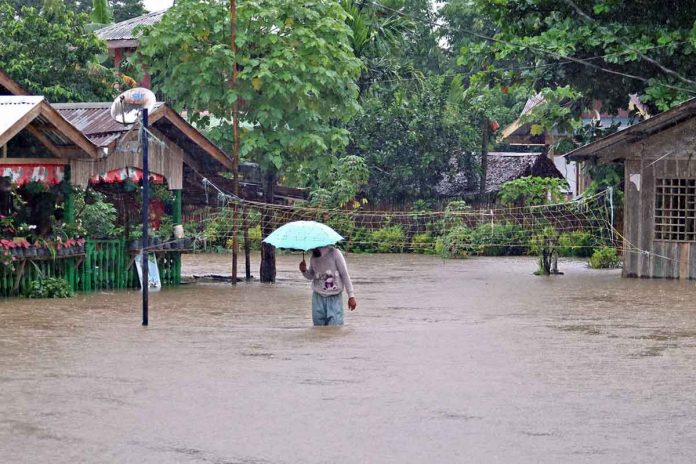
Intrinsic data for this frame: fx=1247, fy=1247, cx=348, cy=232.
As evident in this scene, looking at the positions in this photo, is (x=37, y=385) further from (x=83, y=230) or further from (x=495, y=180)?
(x=495, y=180)

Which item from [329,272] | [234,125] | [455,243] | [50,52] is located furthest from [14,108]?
[455,243]

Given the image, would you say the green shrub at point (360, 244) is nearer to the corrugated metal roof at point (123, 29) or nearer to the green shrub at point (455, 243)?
the green shrub at point (455, 243)

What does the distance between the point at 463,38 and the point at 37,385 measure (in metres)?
42.8

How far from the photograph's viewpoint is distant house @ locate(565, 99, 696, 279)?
25.5m

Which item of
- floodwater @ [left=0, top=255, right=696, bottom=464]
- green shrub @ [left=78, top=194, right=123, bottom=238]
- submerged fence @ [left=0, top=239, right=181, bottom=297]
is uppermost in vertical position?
green shrub @ [left=78, top=194, right=123, bottom=238]

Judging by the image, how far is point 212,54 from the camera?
24.4 metres

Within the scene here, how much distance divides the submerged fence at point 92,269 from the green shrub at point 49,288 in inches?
3.8

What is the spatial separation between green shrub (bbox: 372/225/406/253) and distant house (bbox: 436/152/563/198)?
3.18 metres

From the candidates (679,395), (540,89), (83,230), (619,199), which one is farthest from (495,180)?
(679,395)

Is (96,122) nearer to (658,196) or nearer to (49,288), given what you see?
(49,288)

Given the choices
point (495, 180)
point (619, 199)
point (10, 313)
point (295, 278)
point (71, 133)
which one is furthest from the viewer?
point (495, 180)

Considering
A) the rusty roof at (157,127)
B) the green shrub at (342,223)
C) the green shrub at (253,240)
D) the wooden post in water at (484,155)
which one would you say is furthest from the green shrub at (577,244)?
the rusty roof at (157,127)

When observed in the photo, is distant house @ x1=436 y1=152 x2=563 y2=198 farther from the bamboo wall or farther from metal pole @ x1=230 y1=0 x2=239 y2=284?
the bamboo wall

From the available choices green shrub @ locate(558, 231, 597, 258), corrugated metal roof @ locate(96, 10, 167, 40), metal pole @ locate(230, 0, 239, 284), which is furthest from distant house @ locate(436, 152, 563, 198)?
metal pole @ locate(230, 0, 239, 284)
